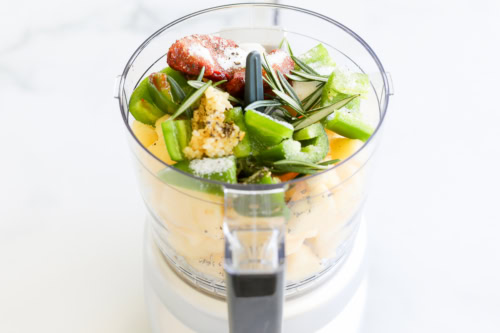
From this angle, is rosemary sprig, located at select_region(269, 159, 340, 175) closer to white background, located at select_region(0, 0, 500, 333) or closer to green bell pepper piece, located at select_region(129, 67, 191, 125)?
green bell pepper piece, located at select_region(129, 67, 191, 125)

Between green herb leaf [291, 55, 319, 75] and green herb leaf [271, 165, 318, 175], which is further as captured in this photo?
green herb leaf [291, 55, 319, 75]

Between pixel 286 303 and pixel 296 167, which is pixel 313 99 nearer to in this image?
pixel 296 167

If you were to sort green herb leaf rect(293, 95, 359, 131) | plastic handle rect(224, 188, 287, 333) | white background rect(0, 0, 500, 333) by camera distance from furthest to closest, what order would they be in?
white background rect(0, 0, 500, 333) < green herb leaf rect(293, 95, 359, 131) < plastic handle rect(224, 188, 287, 333)

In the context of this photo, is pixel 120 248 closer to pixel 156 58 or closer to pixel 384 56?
pixel 156 58

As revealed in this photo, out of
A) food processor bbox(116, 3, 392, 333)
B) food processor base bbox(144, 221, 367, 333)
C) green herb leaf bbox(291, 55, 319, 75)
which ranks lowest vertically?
food processor base bbox(144, 221, 367, 333)

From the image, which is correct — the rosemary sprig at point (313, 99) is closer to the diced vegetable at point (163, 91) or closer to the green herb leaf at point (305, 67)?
Answer: the green herb leaf at point (305, 67)

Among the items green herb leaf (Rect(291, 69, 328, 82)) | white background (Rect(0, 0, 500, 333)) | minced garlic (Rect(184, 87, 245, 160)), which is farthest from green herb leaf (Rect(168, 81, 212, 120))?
white background (Rect(0, 0, 500, 333))

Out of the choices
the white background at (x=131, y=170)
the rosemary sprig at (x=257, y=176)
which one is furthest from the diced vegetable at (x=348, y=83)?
the white background at (x=131, y=170)
